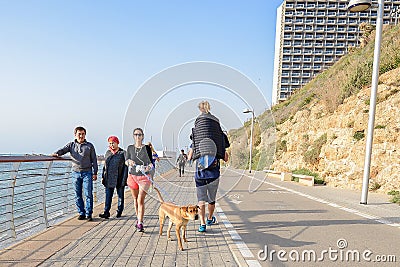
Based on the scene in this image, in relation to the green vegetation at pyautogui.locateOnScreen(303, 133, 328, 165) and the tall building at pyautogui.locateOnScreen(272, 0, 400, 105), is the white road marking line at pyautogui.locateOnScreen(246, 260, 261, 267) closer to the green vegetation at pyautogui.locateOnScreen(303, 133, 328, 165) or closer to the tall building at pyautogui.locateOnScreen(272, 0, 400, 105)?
the green vegetation at pyautogui.locateOnScreen(303, 133, 328, 165)

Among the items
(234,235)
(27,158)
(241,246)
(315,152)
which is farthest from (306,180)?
(27,158)

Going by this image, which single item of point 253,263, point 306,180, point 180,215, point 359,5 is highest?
point 359,5

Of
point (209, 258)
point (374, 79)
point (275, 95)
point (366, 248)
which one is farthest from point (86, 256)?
point (275, 95)

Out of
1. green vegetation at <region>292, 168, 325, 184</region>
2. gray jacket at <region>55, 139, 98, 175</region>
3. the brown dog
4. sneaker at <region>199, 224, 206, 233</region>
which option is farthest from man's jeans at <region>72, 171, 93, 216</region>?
green vegetation at <region>292, 168, 325, 184</region>

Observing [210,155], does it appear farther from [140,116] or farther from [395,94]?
[395,94]

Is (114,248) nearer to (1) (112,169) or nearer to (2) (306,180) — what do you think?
(1) (112,169)

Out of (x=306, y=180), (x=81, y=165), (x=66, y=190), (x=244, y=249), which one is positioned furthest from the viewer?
(x=306, y=180)

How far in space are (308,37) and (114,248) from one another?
102215 millimetres

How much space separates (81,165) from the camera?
6836 mm

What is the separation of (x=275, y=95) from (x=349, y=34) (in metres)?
28.4

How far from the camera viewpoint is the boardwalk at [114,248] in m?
4.45

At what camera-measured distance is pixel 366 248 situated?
17.7 feet

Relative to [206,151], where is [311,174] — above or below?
below

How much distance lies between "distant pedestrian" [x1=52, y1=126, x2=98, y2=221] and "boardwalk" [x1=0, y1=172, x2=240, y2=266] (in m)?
0.41
